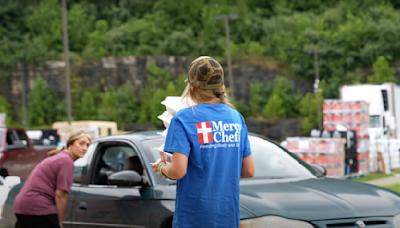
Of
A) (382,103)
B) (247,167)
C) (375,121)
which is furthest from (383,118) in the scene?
(247,167)

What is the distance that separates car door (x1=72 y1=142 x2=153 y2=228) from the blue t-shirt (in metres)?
2.40

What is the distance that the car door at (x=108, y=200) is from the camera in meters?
5.87

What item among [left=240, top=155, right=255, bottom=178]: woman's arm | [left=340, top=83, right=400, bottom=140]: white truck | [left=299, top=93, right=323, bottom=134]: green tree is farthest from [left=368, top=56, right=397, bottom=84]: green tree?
[left=240, top=155, right=255, bottom=178]: woman's arm

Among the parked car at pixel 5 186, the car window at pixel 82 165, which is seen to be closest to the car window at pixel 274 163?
the car window at pixel 82 165

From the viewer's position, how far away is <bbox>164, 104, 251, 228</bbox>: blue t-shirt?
132 inches

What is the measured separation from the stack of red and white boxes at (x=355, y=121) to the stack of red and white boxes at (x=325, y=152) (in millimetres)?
987

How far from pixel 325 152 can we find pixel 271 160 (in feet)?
37.0

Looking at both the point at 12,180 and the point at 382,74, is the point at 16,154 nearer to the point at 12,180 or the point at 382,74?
the point at 12,180

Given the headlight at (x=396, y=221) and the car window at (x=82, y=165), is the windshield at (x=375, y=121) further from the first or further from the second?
the headlight at (x=396, y=221)

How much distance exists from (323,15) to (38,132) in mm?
81818

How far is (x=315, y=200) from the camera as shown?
5262mm

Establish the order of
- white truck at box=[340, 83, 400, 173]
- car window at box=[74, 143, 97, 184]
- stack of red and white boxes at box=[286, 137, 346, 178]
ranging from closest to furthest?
car window at box=[74, 143, 97, 184] → stack of red and white boxes at box=[286, 137, 346, 178] → white truck at box=[340, 83, 400, 173]

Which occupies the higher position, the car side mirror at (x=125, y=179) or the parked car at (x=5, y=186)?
the car side mirror at (x=125, y=179)

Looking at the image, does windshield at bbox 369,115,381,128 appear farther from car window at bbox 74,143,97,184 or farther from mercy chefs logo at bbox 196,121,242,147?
mercy chefs logo at bbox 196,121,242,147
